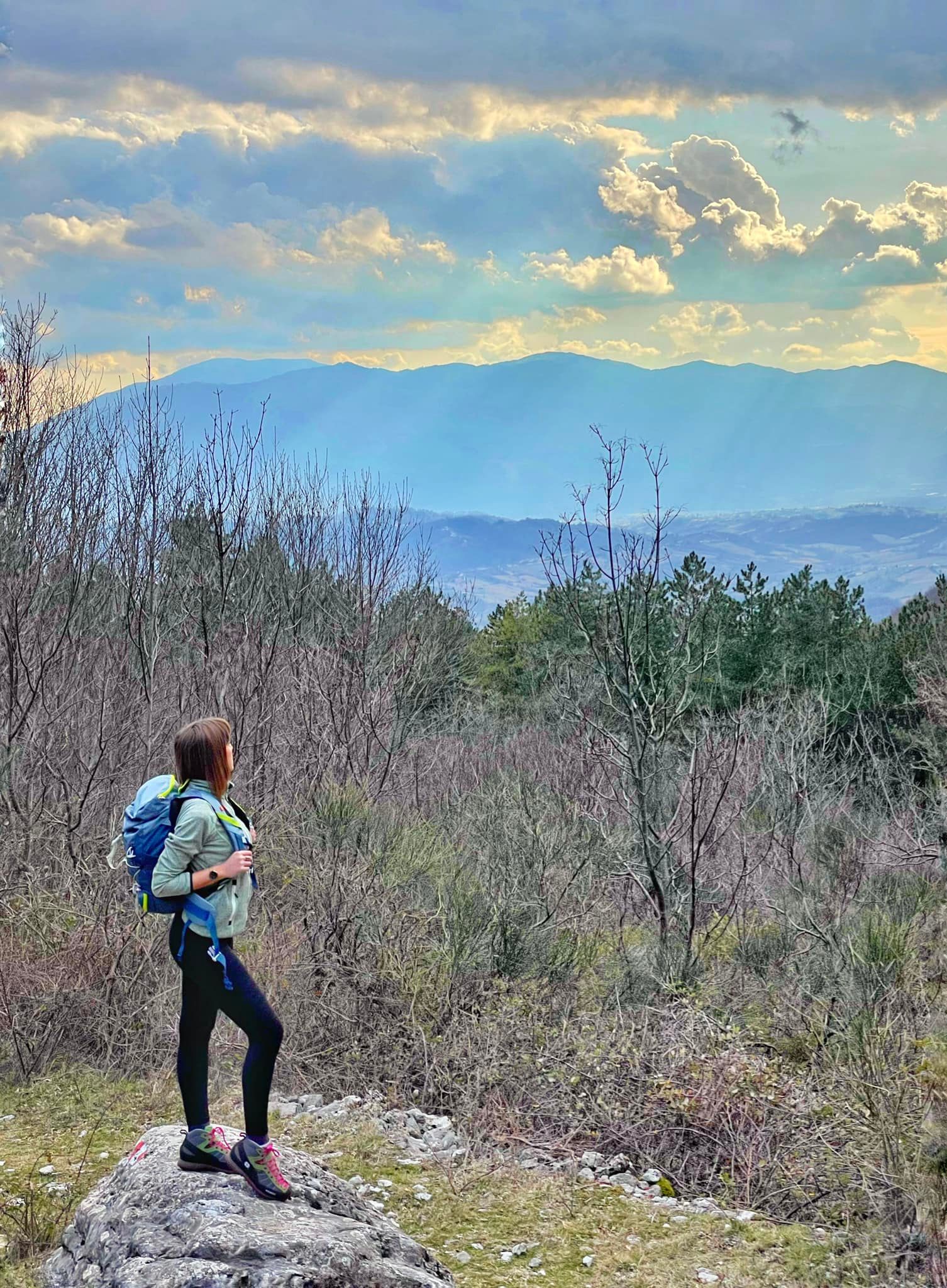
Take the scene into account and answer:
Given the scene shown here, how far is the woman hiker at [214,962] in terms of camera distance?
143 inches

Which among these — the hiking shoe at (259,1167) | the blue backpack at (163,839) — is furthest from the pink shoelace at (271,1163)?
the blue backpack at (163,839)

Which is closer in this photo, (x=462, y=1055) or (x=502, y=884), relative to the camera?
(x=462, y=1055)

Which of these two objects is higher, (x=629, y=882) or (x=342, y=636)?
(x=342, y=636)

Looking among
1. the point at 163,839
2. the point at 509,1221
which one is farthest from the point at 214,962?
the point at 509,1221

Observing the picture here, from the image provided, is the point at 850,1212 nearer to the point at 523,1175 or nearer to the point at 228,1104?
the point at 523,1175

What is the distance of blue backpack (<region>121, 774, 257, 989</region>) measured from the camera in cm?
367

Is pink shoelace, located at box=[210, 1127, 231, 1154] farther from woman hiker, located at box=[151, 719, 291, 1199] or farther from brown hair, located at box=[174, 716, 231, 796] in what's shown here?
brown hair, located at box=[174, 716, 231, 796]

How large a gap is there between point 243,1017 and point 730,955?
349 inches

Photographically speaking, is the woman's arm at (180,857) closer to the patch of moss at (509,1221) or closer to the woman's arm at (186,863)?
the woman's arm at (186,863)

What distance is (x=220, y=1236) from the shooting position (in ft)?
11.4

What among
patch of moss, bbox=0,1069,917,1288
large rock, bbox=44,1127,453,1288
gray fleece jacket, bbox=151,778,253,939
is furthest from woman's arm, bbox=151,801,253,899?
patch of moss, bbox=0,1069,917,1288

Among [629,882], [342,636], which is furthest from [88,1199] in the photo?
[342,636]

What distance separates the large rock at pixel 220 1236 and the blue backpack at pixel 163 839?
0.76 m

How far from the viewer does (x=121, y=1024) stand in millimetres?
7727
